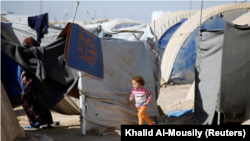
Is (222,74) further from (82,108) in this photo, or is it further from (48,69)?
(48,69)

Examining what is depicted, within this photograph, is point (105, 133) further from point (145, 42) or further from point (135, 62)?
point (145, 42)

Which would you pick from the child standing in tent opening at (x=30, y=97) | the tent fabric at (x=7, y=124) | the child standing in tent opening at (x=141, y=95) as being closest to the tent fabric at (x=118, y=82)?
the child standing in tent opening at (x=141, y=95)

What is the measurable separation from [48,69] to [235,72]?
3.48 meters

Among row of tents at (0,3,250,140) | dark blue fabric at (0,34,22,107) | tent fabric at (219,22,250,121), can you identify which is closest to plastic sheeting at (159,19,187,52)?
row of tents at (0,3,250,140)

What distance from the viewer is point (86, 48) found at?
7.79m

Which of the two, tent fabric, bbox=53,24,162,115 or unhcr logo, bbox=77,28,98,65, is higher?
unhcr logo, bbox=77,28,98,65

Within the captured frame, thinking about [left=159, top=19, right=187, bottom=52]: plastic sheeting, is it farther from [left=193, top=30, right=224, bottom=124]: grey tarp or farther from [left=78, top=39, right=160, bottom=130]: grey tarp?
[left=193, top=30, right=224, bottom=124]: grey tarp

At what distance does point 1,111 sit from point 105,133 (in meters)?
2.75

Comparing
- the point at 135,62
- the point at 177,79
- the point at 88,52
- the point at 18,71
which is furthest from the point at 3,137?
the point at 177,79

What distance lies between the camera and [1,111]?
5.38 meters

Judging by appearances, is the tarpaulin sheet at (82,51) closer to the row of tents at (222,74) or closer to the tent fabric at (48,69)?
the tent fabric at (48,69)

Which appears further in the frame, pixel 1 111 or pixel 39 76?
pixel 39 76

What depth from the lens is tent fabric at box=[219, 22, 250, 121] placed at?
24.6 feet

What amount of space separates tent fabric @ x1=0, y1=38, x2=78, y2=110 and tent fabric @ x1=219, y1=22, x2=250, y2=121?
282cm
